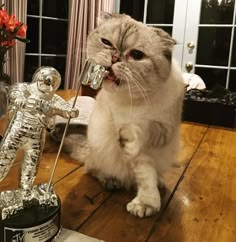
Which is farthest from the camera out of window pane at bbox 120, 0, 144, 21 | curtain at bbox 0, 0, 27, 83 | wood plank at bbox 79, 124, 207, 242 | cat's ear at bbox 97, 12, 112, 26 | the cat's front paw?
window pane at bbox 120, 0, 144, 21

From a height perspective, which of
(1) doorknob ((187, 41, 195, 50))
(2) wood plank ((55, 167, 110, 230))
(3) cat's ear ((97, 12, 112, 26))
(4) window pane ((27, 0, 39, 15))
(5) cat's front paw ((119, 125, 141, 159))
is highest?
Result: (4) window pane ((27, 0, 39, 15))

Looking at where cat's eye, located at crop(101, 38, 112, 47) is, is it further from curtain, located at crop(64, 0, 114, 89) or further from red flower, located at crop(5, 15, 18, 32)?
curtain, located at crop(64, 0, 114, 89)

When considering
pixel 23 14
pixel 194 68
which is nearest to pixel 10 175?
pixel 23 14

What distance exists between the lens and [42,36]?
2785mm

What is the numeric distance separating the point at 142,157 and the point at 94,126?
0.59 feet

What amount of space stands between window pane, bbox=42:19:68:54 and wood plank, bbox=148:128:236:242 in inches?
85.1

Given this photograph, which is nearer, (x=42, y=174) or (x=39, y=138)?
(x=39, y=138)

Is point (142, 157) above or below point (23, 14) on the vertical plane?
below

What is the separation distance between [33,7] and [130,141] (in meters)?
2.33

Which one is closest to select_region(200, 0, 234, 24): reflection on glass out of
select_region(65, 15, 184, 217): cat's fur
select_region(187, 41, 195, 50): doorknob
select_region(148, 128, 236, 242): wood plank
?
select_region(187, 41, 195, 50): doorknob

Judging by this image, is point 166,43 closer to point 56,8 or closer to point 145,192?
point 145,192

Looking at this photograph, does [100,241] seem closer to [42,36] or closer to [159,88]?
[159,88]

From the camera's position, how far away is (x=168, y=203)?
73 cm

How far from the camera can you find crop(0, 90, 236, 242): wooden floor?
1.94 ft
